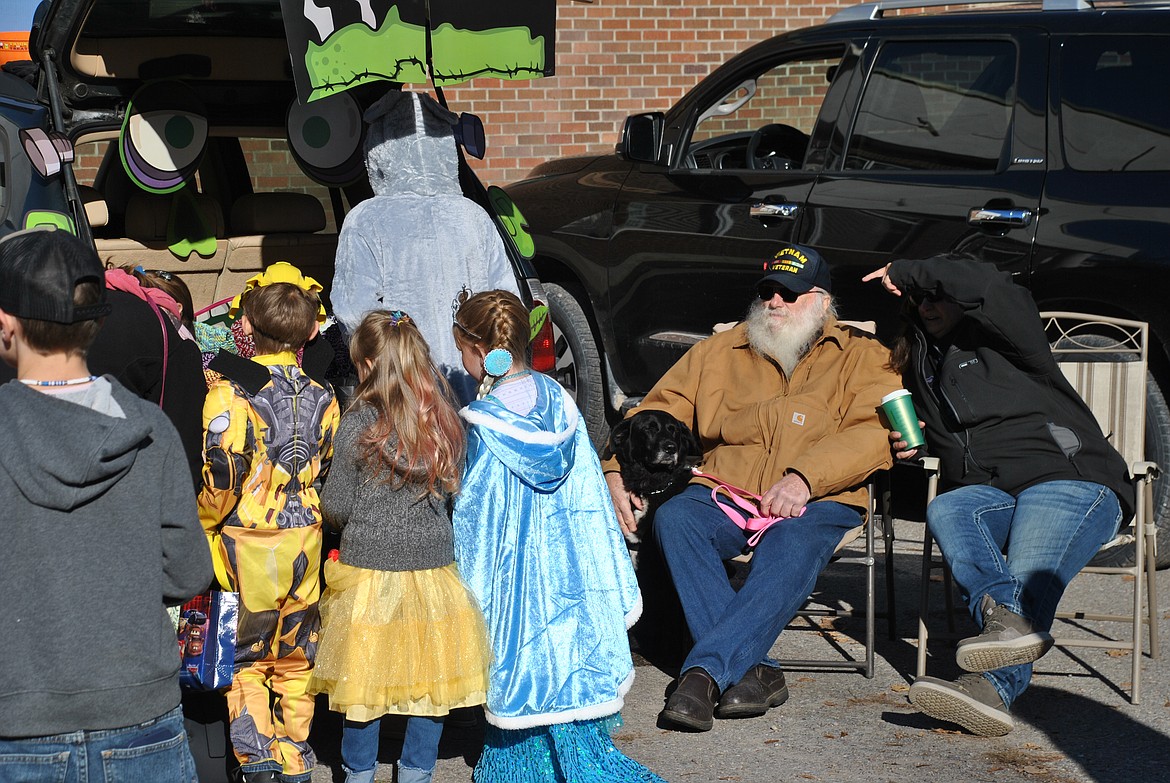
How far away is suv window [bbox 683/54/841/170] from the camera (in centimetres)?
696

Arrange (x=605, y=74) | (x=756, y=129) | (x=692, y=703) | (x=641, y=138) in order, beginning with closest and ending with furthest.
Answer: (x=692, y=703), (x=641, y=138), (x=756, y=129), (x=605, y=74)

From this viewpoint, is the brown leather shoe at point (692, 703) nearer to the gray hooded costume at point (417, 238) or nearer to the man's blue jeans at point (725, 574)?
the man's blue jeans at point (725, 574)

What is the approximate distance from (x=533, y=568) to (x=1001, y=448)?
2006mm

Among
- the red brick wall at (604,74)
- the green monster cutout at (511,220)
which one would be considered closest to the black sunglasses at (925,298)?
the green monster cutout at (511,220)

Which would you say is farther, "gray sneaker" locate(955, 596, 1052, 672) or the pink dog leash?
the pink dog leash

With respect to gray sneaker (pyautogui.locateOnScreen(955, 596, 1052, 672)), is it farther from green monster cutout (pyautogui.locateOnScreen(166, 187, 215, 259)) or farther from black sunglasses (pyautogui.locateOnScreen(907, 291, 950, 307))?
green monster cutout (pyautogui.locateOnScreen(166, 187, 215, 259))

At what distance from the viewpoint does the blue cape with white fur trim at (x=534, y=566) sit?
3908mm

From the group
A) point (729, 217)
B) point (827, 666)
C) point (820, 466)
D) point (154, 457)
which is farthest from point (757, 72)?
point (154, 457)

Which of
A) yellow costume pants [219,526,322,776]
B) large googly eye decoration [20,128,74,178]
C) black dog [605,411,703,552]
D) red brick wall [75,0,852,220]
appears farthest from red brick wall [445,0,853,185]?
yellow costume pants [219,526,322,776]

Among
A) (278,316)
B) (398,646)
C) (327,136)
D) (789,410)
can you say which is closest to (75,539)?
(398,646)

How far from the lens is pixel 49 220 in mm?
4391

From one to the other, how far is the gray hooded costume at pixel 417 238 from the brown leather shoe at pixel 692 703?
1256 millimetres

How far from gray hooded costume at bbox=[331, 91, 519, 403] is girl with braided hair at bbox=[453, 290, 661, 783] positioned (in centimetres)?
73

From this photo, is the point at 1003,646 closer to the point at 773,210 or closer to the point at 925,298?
the point at 925,298
